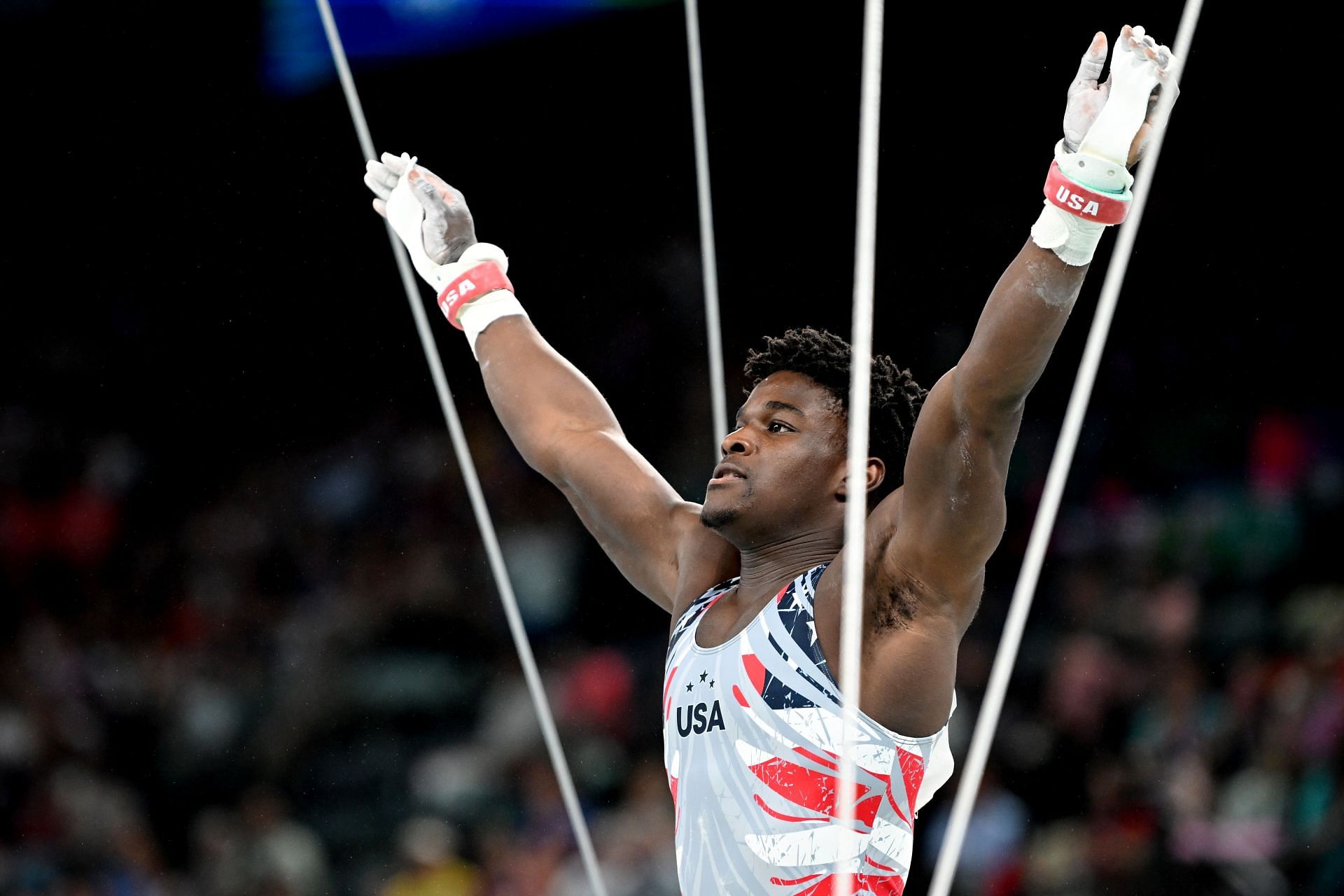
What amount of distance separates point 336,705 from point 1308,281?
4541 mm

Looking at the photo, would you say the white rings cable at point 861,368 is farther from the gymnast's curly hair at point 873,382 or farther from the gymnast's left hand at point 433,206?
the gymnast's left hand at point 433,206

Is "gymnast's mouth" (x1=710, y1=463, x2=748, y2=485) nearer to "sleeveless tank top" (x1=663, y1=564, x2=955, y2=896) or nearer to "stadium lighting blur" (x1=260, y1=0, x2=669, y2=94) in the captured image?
"sleeveless tank top" (x1=663, y1=564, x2=955, y2=896)

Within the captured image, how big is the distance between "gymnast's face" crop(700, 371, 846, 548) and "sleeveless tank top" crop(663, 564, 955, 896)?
165 millimetres

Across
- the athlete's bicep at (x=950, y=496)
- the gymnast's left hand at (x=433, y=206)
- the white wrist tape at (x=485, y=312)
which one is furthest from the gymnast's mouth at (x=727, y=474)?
the gymnast's left hand at (x=433, y=206)

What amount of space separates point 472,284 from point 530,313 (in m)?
4.44

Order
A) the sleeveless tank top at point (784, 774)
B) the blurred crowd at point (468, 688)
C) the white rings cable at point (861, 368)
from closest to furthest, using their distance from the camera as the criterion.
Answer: the white rings cable at point (861, 368), the sleeveless tank top at point (784, 774), the blurred crowd at point (468, 688)

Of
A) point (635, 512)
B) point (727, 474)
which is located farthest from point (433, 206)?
point (727, 474)

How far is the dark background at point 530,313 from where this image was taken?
6461 millimetres

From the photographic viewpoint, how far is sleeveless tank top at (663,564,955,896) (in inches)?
102

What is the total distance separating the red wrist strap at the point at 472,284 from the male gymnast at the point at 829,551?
13.7 inches

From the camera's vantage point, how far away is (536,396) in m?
3.45

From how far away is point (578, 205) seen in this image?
8.02 metres

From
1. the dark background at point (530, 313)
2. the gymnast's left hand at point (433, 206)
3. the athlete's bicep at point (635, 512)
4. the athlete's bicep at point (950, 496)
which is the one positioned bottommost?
the athlete's bicep at point (950, 496)

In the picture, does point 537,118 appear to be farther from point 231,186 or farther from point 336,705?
point 336,705
